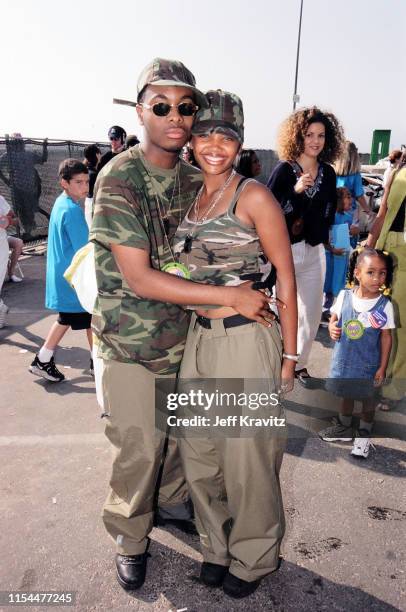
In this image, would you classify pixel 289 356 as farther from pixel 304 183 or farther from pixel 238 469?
A: pixel 304 183

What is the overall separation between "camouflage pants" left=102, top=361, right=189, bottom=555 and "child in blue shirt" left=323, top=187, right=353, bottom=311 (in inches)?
170

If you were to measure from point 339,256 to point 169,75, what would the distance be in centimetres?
455

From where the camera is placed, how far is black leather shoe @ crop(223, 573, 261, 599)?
2.19 meters

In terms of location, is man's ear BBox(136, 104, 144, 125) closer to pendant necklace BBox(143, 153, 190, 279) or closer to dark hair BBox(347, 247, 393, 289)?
pendant necklace BBox(143, 153, 190, 279)

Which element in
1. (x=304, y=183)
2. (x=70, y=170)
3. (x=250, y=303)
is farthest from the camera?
(x=70, y=170)

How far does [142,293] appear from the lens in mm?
1945

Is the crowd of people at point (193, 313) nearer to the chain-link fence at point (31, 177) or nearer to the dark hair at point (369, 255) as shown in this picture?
the dark hair at point (369, 255)

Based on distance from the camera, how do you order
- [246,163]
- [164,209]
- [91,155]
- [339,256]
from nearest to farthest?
[164,209] → [246,163] → [339,256] → [91,155]

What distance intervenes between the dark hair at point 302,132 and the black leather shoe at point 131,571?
114 inches

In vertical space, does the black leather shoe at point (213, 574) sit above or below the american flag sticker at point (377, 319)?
below

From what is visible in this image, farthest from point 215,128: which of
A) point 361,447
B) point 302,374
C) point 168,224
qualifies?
Answer: point 302,374

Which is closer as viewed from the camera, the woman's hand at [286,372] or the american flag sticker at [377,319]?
the woman's hand at [286,372]

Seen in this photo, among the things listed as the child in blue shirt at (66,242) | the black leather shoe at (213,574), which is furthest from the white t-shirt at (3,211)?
the black leather shoe at (213,574)

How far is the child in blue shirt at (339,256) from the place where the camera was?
605 cm
